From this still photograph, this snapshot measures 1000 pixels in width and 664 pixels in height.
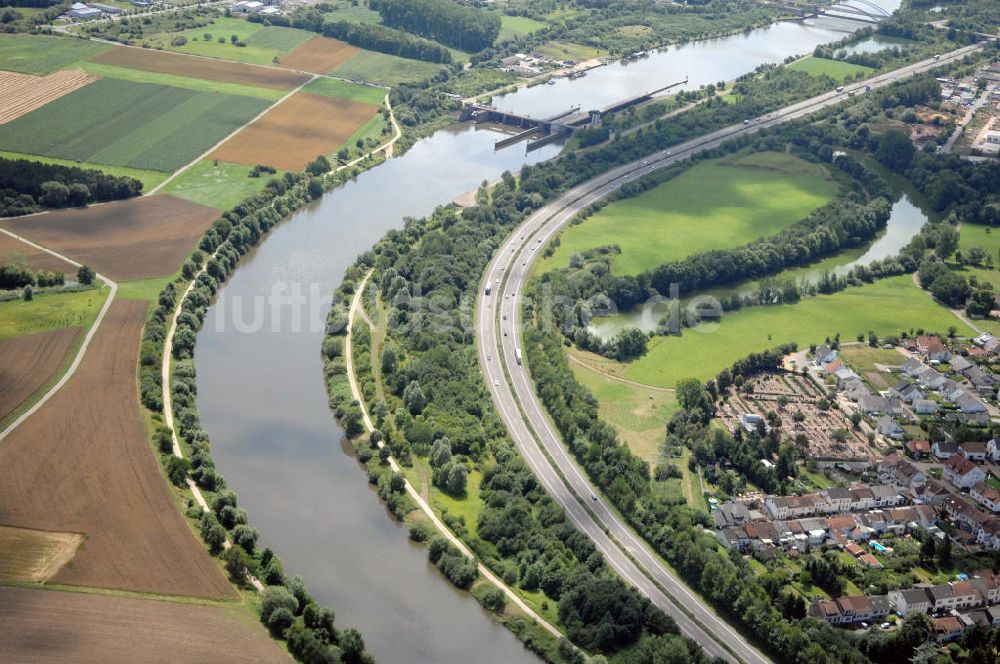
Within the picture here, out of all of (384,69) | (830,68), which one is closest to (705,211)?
(384,69)

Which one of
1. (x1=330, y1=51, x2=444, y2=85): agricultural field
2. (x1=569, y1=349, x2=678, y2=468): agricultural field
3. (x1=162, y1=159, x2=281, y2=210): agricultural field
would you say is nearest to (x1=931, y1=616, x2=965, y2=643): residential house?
(x1=569, y1=349, x2=678, y2=468): agricultural field

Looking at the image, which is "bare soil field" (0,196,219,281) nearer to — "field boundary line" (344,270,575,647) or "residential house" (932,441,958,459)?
"field boundary line" (344,270,575,647)

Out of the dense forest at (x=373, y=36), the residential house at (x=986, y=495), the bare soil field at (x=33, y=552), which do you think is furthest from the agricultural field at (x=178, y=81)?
the residential house at (x=986, y=495)

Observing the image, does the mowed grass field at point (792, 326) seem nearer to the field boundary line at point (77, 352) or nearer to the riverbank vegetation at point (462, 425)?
the riverbank vegetation at point (462, 425)

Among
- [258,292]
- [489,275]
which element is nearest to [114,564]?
[258,292]

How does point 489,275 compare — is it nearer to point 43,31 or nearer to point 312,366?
point 312,366

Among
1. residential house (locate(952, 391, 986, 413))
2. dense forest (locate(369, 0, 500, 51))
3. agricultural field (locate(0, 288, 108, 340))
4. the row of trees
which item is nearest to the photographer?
the row of trees

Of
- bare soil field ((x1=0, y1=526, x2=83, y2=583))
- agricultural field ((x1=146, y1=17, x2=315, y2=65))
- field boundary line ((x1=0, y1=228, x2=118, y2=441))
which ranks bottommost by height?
bare soil field ((x1=0, y1=526, x2=83, y2=583))
